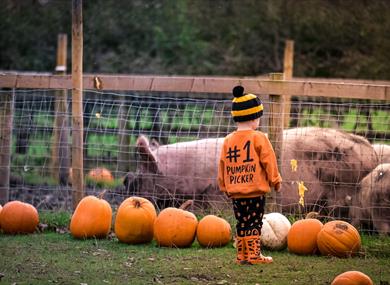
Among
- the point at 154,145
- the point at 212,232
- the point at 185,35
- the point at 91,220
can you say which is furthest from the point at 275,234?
the point at 185,35

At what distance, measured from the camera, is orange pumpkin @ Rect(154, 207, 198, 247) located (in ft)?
24.6

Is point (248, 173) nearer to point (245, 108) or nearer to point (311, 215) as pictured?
point (245, 108)

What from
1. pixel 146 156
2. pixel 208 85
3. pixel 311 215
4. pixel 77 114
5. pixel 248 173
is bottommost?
pixel 311 215

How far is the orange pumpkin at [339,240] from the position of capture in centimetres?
707

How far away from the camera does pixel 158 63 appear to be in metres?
24.4

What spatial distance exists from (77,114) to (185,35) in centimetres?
1600

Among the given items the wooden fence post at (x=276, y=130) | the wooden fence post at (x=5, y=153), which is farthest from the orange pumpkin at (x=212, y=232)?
the wooden fence post at (x=5, y=153)

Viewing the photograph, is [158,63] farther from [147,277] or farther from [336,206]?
[147,277]

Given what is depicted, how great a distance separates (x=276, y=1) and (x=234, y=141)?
1745 cm

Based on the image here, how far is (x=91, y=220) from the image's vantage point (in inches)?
310

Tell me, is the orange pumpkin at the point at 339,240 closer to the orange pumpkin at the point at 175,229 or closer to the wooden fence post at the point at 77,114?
the orange pumpkin at the point at 175,229

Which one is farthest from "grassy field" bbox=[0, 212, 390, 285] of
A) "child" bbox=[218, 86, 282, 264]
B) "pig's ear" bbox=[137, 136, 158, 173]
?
"pig's ear" bbox=[137, 136, 158, 173]

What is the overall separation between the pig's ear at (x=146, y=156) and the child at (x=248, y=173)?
2880 mm

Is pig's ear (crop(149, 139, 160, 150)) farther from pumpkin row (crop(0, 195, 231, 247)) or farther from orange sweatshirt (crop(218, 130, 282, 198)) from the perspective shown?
orange sweatshirt (crop(218, 130, 282, 198))
